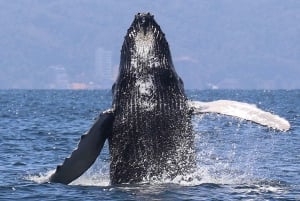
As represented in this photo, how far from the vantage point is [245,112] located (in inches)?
684

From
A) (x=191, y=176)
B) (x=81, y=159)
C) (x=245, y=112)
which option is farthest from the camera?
(x=191, y=176)

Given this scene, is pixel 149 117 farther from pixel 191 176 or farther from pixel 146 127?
pixel 191 176

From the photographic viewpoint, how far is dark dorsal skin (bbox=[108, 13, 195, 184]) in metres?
17.8

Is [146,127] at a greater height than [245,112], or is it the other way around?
[245,112]

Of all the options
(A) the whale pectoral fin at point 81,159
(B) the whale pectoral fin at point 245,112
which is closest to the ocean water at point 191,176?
(B) the whale pectoral fin at point 245,112

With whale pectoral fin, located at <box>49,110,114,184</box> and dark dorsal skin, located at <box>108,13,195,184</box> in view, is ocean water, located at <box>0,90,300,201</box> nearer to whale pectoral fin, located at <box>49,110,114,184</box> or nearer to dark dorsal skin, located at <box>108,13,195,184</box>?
dark dorsal skin, located at <box>108,13,195,184</box>

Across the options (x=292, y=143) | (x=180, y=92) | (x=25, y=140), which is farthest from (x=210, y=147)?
(x=180, y=92)

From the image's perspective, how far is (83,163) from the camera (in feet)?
56.5

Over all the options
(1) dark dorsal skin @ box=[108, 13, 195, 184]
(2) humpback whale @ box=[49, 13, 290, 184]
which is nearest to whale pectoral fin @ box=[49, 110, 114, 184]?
(2) humpback whale @ box=[49, 13, 290, 184]

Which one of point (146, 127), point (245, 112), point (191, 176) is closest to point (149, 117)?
point (146, 127)

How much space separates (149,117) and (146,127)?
233 mm

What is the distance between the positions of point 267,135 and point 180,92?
25326mm

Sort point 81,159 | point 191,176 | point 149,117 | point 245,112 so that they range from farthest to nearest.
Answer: point 191,176
point 149,117
point 245,112
point 81,159

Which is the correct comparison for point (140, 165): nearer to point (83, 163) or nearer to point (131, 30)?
point (83, 163)
